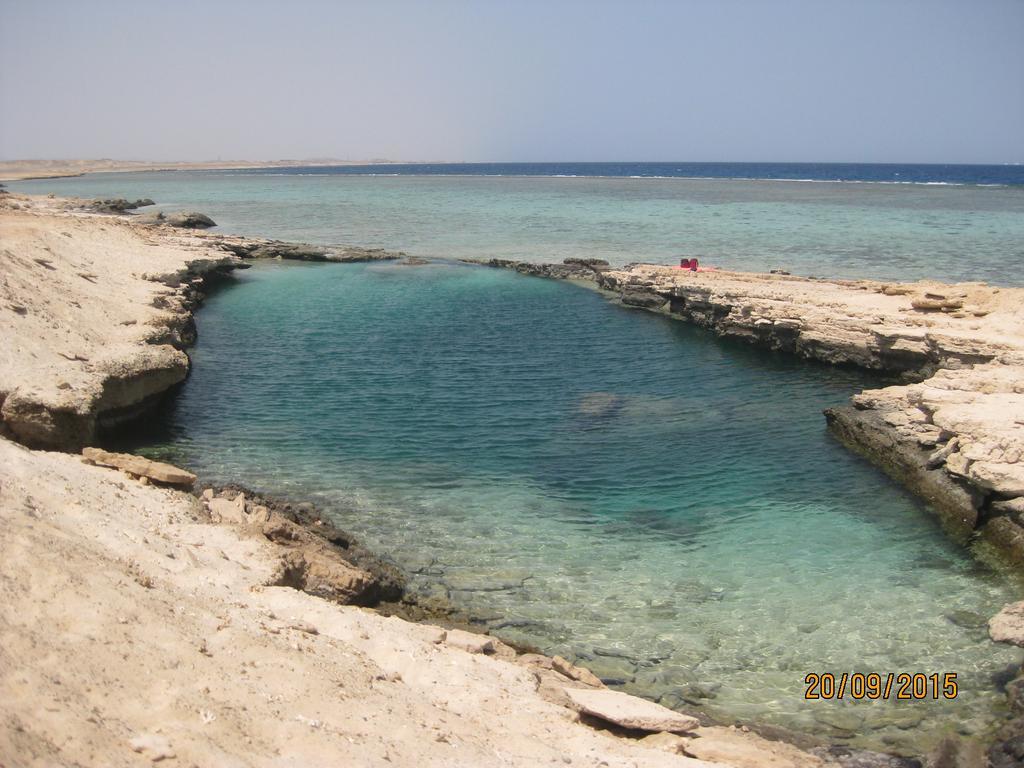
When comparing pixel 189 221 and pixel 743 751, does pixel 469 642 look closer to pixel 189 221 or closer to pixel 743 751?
pixel 743 751

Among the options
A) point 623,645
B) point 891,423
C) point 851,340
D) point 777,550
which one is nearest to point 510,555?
point 623,645

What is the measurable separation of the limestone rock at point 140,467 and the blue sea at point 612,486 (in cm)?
220

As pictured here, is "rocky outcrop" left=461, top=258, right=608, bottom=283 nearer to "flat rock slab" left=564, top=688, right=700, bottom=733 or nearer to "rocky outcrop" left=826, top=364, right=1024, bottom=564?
"rocky outcrop" left=826, top=364, right=1024, bottom=564

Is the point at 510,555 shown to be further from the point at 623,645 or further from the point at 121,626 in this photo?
the point at 121,626

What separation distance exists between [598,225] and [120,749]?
181 feet

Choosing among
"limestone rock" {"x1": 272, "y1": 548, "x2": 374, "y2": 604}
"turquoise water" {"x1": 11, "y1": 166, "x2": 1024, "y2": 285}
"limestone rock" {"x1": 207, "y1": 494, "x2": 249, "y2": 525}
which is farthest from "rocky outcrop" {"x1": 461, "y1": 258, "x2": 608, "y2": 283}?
"limestone rock" {"x1": 272, "y1": 548, "x2": 374, "y2": 604}

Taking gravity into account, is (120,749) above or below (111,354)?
below

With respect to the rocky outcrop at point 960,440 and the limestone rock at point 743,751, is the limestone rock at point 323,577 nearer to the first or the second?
the limestone rock at point 743,751

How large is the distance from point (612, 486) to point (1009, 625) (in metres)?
6.59

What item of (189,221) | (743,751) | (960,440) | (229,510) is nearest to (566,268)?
(960,440)

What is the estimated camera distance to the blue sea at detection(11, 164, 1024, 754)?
9898mm

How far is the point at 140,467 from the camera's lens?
12.0m

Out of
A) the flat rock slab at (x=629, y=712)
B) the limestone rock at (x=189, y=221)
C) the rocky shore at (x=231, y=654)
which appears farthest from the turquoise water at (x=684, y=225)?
the flat rock slab at (x=629, y=712)

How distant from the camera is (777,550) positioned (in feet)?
41.0
